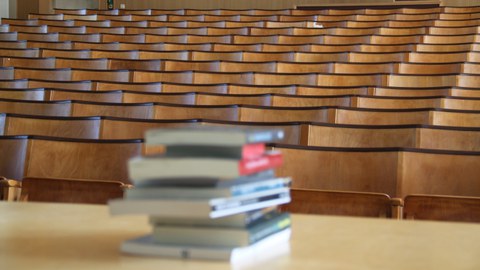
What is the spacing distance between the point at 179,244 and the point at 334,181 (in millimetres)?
482

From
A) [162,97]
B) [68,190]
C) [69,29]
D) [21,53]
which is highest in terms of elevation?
[69,29]

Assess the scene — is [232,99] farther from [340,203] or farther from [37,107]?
[340,203]

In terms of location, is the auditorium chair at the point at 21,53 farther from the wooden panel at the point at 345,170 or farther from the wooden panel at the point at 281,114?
the wooden panel at the point at 345,170

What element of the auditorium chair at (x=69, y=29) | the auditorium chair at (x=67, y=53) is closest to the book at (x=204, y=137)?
the auditorium chair at (x=67, y=53)

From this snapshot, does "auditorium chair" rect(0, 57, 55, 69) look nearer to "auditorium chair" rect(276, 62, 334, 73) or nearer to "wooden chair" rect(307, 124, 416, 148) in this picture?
"auditorium chair" rect(276, 62, 334, 73)

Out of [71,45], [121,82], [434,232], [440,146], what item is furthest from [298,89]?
[434,232]

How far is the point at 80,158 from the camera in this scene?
0.79m

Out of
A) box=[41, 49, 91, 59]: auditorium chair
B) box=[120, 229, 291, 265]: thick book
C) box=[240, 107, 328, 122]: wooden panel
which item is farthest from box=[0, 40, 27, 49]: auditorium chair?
box=[120, 229, 291, 265]: thick book

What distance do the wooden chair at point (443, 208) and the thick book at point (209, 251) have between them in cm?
30

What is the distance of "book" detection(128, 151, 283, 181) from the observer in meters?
0.24

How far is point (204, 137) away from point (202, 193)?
20 mm

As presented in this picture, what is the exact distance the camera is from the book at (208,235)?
254 millimetres

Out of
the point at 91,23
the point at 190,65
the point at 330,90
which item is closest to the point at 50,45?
the point at 91,23

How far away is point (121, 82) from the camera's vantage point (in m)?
1.40
